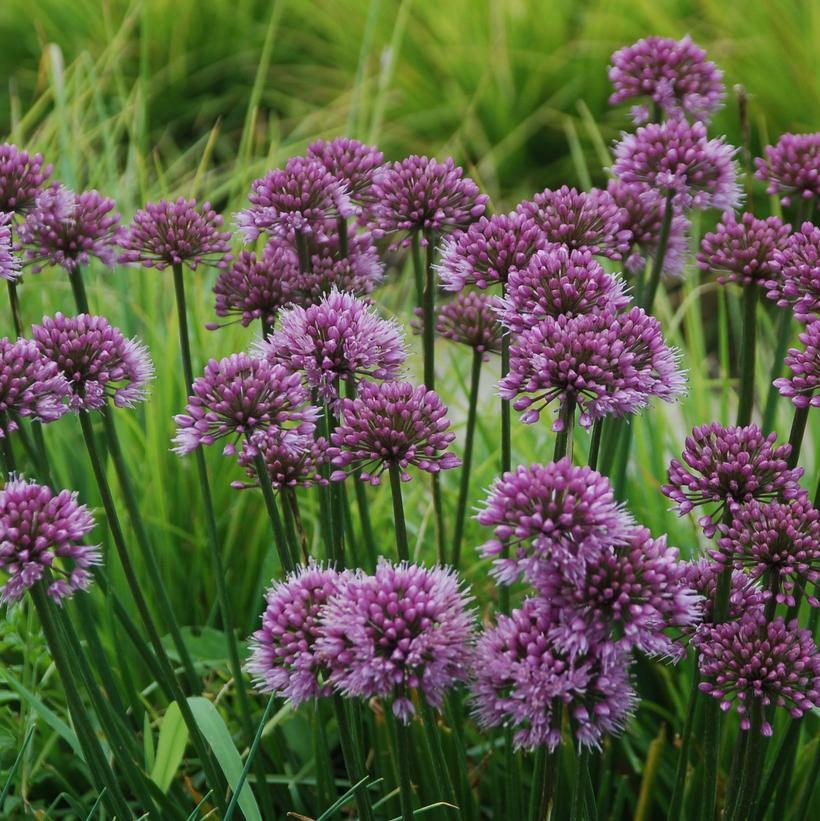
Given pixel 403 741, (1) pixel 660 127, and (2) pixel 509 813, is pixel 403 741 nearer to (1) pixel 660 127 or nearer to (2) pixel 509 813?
(2) pixel 509 813

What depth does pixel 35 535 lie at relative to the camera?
4.55 feet

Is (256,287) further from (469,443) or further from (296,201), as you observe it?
(469,443)

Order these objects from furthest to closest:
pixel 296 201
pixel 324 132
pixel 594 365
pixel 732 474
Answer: pixel 324 132 < pixel 296 201 < pixel 732 474 < pixel 594 365

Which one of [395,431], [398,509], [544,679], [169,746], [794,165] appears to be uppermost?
[794,165]

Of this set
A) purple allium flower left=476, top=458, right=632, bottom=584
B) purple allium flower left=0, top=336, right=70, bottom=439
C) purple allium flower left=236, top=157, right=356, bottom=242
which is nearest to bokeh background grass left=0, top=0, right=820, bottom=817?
purple allium flower left=0, top=336, right=70, bottom=439

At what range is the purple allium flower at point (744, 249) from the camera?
1841 mm

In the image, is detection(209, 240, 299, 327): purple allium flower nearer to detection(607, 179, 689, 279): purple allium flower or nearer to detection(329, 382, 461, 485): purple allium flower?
detection(329, 382, 461, 485): purple allium flower

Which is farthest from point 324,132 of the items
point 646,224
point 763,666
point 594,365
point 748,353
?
point 763,666

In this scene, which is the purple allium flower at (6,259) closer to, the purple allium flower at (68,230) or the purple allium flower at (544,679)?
the purple allium flower at (68,230)

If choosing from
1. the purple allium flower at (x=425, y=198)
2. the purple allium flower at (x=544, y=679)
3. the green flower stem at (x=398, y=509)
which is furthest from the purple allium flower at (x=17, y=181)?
the purple allium flower at (x=544, y=679)

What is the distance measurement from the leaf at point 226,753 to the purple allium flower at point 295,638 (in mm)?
313

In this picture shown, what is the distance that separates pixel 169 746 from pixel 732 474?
1.07 m

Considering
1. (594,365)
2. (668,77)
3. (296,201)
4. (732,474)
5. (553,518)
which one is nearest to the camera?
(553,518)

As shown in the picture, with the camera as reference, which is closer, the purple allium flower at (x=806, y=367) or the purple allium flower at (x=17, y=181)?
the purple allium flower at (x=806, y=367)
